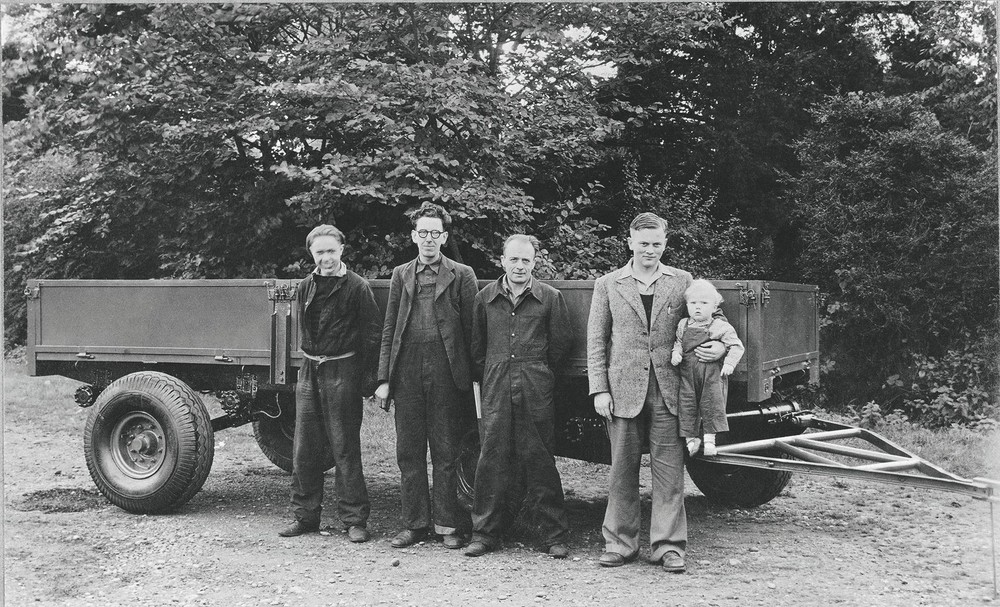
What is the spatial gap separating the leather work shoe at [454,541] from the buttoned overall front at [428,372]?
4 centimetres

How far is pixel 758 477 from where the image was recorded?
614 centimetres

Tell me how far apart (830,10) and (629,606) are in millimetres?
9800

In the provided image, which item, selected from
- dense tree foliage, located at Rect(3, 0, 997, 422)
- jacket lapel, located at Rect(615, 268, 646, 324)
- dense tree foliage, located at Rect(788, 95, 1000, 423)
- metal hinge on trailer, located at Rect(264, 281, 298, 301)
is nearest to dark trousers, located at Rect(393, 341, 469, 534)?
metal hinge on trailer, located at Rect(264, 281, 298, 301)

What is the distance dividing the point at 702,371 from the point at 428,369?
5.41 feet

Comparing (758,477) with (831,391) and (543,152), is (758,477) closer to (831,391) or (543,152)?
(543,152)

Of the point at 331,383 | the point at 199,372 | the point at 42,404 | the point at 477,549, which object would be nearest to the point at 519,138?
the point at 199,372

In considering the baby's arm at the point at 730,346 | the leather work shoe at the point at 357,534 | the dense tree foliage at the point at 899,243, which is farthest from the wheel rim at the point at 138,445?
the dense tree foliage at the point at 899,243

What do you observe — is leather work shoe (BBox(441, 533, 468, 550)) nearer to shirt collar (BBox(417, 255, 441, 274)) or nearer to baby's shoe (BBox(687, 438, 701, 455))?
baby's shoe (BBox(687, 438, 701, 455))

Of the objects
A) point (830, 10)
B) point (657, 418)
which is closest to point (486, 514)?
point (657, 418)

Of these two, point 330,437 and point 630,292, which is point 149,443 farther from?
point 630,292

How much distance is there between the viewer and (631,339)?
16.3 feet

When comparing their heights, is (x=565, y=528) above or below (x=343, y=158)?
below

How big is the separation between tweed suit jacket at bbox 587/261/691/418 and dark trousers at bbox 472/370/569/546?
0.45 meters

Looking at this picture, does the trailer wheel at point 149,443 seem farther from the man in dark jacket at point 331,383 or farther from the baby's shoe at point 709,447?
the baby's shoe at point 709,447
